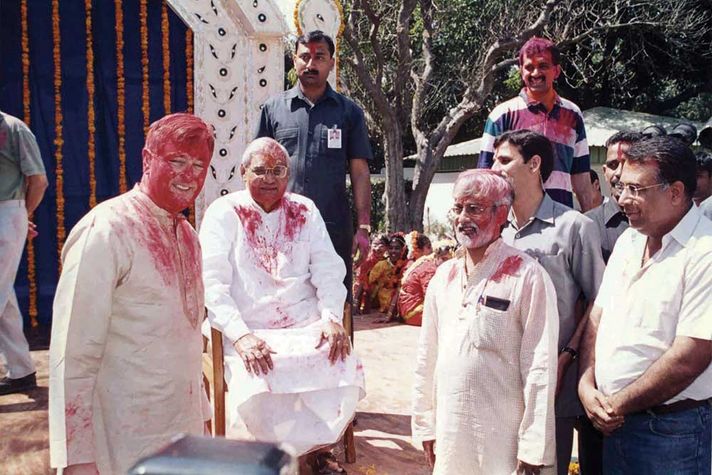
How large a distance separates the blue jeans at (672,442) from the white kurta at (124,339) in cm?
147

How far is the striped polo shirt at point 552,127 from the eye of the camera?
10.8 feet

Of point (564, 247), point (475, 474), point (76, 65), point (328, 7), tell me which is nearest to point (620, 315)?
point (564, 247)

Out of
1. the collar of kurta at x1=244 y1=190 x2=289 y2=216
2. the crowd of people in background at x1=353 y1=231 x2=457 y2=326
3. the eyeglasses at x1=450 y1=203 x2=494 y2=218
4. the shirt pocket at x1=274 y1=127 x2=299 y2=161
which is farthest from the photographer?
the crowd of people in background at x1=353 y1=231 x2=457 y2=326

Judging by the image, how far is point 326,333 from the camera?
323 centimetres

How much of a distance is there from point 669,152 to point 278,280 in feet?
6.27

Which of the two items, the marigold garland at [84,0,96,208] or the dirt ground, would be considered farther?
the marigold garland at [84,0,96,208]

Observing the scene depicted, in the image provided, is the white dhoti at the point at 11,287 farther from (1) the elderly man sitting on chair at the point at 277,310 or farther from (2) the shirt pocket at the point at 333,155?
(2) the shirt pocket at the point at 333,155

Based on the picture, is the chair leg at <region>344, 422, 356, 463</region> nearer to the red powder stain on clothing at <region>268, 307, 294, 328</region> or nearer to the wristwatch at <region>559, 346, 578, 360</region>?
the red powder stain on clothing at <region>268, 307, 294, 328</region>

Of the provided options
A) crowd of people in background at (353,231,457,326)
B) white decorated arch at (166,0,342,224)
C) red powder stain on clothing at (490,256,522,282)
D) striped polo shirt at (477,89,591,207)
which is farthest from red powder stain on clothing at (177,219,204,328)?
crowd of people in background at (353,231,457,326)

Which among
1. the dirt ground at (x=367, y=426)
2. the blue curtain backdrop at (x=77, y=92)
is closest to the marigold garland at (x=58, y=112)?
the blue curtain backdrop at (x=77, y=92)

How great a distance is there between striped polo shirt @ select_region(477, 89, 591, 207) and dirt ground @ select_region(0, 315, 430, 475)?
5.53ft

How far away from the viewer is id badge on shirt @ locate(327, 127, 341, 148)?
3.93 metres

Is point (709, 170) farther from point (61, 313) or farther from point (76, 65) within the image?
point (76, 65)

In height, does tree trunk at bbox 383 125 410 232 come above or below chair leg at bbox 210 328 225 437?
above
